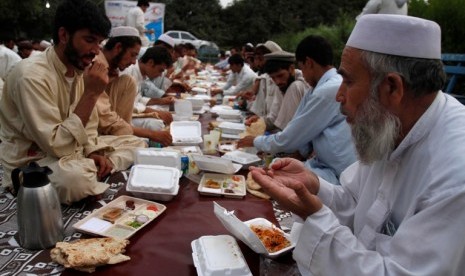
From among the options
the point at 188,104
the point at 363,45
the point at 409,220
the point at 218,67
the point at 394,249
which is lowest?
the point at 218,67

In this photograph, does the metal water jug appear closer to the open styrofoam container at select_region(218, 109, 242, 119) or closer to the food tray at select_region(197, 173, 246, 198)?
the food tray at select_region(197, 173, 246, 198)

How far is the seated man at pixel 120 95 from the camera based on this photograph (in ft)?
11.1

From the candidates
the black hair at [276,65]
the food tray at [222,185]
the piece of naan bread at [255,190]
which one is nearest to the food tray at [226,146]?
the food tray at [222,185]

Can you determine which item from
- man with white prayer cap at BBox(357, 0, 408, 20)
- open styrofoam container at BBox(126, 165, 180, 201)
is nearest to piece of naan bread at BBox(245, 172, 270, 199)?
open styrofoam container at BBox(126, 165, 180, 201)

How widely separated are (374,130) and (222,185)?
4.42ft

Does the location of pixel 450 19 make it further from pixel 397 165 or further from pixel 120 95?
pixel 397 165

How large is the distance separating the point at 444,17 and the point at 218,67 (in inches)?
383

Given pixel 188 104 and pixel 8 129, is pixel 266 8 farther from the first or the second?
pixel 8 129

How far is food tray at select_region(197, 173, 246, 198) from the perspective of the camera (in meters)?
2.40

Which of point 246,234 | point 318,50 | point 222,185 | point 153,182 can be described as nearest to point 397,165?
point 246,234

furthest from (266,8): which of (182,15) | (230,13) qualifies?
(182,15)

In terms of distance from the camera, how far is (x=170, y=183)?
2291mm

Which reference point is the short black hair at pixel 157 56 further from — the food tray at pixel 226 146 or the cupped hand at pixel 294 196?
the cupped hand at pixel 294 196

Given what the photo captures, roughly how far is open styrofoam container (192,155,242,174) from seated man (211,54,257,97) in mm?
4691
